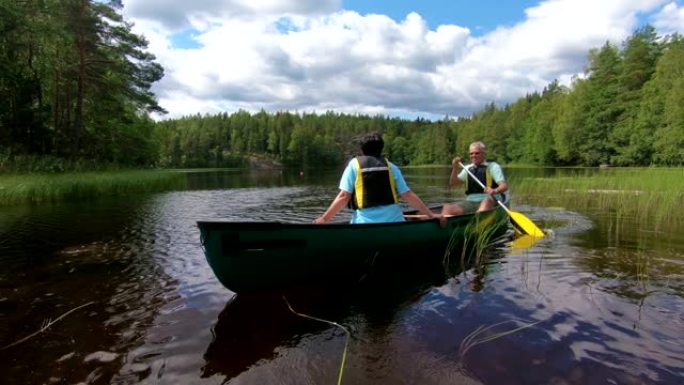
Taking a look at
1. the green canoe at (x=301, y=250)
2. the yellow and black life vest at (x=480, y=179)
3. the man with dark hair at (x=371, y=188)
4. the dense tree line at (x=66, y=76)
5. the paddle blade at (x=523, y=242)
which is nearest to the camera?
→ the green canoe at (x=301, y=250)

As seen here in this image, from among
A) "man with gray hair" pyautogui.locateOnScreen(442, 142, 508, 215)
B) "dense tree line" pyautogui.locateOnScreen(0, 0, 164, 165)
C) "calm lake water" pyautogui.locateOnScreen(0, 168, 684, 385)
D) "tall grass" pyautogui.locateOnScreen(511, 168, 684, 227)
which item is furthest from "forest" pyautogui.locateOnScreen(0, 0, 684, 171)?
"tall grass" pyautogui.locateOnScreen(511, 168, 684, 227)

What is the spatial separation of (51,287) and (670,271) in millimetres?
8695

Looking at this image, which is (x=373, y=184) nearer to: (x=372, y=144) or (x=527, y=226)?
(x=372, y=144)

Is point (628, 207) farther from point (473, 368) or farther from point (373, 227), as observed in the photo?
point (473, 368)

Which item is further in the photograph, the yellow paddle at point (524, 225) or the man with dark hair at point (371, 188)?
the yellow paddle at point (524, 225)

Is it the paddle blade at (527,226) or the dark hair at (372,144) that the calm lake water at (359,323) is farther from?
the dark hair at (372,144)

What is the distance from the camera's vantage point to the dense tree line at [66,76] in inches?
776

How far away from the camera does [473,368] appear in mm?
3506

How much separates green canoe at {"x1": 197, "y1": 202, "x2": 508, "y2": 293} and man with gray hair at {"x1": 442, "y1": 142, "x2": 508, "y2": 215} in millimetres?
2681

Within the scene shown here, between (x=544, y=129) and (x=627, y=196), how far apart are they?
57.3 m

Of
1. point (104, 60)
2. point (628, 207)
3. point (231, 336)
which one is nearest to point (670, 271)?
point (231, 336)

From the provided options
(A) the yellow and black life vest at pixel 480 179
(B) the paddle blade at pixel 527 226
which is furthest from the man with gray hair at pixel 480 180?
(B) the paddle blade at pixel 527 226

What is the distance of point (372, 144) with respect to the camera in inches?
214

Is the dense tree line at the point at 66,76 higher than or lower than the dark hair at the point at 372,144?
higher
